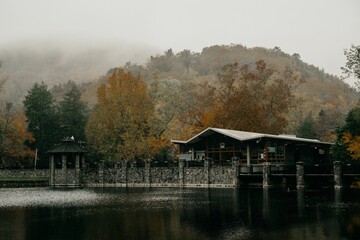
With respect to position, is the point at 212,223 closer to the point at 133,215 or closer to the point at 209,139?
the point at 133,215

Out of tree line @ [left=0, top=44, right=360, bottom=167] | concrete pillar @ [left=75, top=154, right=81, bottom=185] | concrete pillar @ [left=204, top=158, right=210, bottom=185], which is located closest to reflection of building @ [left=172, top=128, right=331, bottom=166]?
concrete pillar @ [left=204, top=158, right=210, bottom=185]

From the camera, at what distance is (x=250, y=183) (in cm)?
5281

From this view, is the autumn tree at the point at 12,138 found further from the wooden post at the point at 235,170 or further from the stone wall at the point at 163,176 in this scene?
the wooden post at the point at 235,170

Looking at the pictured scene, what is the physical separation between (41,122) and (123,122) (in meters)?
20.7

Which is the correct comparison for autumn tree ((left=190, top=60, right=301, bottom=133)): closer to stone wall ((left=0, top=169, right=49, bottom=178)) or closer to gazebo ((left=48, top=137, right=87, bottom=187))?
gazebo ((left=48, top=137, right=87, bottom=187))

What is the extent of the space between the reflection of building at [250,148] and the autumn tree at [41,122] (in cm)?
2502

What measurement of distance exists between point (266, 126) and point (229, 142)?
14984 millimetres

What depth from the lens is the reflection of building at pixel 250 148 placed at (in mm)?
52875

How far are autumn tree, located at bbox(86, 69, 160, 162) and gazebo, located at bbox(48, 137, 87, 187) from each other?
305cm

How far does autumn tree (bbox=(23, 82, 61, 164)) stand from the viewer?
7631cm

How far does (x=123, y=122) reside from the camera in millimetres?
63438

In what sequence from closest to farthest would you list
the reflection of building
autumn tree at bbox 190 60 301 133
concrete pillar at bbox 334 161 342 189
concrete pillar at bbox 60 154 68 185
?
concrete pillar at bbox 334 161 342 189
the reflection of building
concrete pillar at bbox 60 154 68 185
autumn tree at bbox 190 60 301 133

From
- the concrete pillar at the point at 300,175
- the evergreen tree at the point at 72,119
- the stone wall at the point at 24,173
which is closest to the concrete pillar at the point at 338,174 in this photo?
the concrete pillar at the point at 300,175

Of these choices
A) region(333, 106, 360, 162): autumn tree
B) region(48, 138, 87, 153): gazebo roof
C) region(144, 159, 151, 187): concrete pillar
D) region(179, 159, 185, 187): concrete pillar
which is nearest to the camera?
region(333, 106, 360, 162): autumn tree
